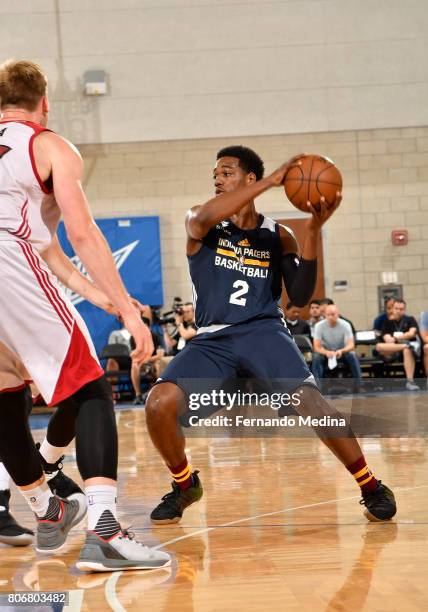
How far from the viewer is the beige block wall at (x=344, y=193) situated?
13828mm

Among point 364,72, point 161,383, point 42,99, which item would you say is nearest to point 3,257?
point 42,99

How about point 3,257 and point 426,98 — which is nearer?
point 3,257

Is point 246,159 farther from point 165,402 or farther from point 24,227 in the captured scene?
point 24,227

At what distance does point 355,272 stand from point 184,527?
10.7m

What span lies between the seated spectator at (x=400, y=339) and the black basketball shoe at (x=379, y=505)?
7.80 metres

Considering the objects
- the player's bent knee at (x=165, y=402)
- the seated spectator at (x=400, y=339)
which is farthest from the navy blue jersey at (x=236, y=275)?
the seated spectator at (x=400, y=339)

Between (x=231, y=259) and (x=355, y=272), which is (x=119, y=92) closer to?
(x=355, y=272)

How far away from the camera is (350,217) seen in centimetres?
1393

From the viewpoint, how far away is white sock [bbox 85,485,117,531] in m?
2.85

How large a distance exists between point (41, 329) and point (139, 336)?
36cm

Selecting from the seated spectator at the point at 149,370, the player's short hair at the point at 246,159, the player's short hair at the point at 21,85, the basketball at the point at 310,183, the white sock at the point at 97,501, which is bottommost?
the seated spectator at the point at 149,370

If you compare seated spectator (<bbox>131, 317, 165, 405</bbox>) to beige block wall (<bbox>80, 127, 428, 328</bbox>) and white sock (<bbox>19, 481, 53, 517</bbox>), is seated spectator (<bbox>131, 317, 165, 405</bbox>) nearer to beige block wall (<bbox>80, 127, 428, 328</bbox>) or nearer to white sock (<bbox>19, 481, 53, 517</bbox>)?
beige block wall (<bbox>80, 127, 428, 328</bbox>)

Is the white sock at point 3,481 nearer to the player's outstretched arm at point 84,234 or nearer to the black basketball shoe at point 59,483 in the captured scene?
the black basketball shoe at point 59,483

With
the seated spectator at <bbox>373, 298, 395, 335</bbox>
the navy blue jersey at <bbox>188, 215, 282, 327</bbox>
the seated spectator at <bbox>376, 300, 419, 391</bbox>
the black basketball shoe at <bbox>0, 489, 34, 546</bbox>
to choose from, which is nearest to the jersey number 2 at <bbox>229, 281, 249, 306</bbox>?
the navy blue jersey at <bbox>188, 215, 282, 327</bbox>
